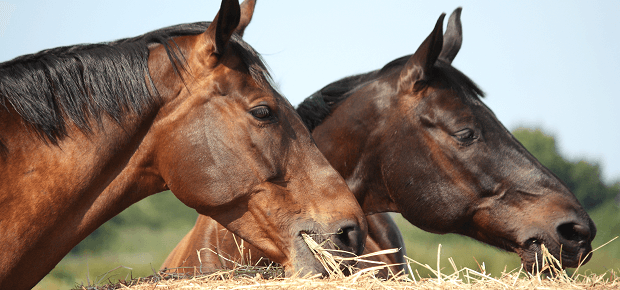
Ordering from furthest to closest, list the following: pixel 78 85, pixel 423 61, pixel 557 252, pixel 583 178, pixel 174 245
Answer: pixel 583 178
pixel 174 245
pixel 423 61
pixel 557 252
pixel 78 85

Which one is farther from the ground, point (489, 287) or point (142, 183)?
point (142, 183)

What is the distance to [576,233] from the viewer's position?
3.01 metres

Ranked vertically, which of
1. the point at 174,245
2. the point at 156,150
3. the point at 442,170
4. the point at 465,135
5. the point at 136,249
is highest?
the point at 156,150

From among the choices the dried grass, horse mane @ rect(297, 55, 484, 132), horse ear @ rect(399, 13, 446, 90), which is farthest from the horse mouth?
horse ear @ rect(399, 13, 446, 90)

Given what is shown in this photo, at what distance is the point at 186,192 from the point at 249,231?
366mm

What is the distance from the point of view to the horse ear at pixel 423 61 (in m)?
3.21

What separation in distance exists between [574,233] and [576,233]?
0.01 meters

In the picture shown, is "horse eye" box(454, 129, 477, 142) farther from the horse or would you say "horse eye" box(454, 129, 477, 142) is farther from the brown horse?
the horse

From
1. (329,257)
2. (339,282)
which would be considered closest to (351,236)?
(329,257)

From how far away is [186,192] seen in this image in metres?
2.23

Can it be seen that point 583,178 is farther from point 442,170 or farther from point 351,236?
point 351,236

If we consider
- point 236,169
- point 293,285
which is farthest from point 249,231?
point 293,285

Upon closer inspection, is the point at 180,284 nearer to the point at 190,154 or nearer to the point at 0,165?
the point at 190,154

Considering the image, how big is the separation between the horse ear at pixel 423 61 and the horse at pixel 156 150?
1380 millimetres
